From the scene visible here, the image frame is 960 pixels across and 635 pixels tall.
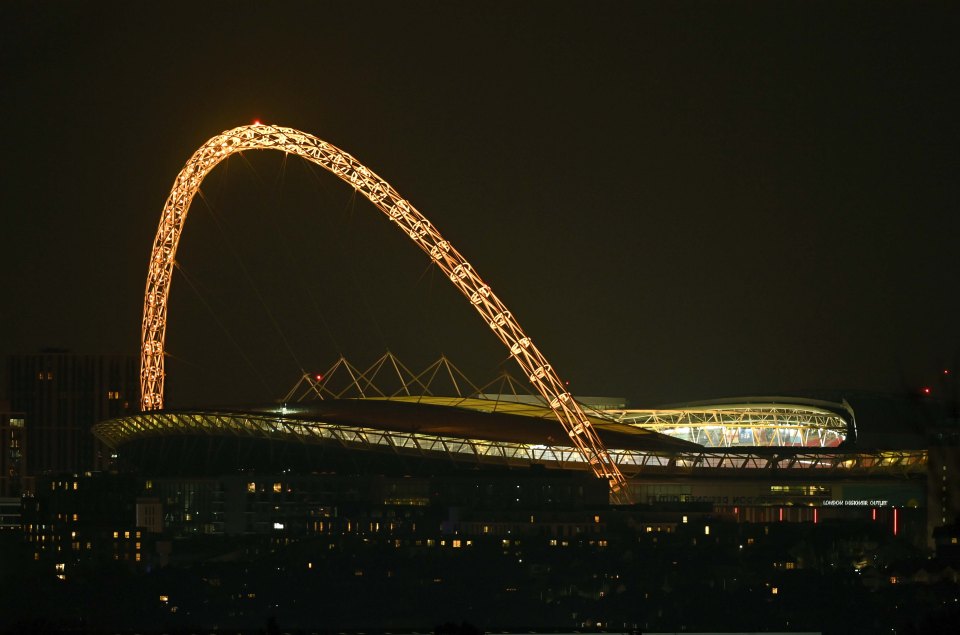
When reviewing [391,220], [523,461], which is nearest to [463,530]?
[523,461]

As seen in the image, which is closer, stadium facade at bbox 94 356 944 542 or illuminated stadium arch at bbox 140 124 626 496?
illuminated stadium arch at bbox 140 124 626 496

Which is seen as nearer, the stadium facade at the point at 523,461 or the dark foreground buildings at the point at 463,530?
the dark foreground buildings at the point at 463,530

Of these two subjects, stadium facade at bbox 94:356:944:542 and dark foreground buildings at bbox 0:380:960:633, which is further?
stadium facade at bbox 94:356:944:542

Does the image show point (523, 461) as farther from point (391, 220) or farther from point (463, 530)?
point (391, 220)

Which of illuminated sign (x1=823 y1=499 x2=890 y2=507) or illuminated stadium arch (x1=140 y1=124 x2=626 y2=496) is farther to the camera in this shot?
illuminated sign (x1=823 y1=499 x2=890 y2=507)

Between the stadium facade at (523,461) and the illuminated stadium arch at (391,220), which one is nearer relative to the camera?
the illuminated stadium arch at (391,220)

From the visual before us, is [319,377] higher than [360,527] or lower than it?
higher

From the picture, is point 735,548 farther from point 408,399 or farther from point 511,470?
point 408,399

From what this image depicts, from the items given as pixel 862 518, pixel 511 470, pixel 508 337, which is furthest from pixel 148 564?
pixel 862 518
